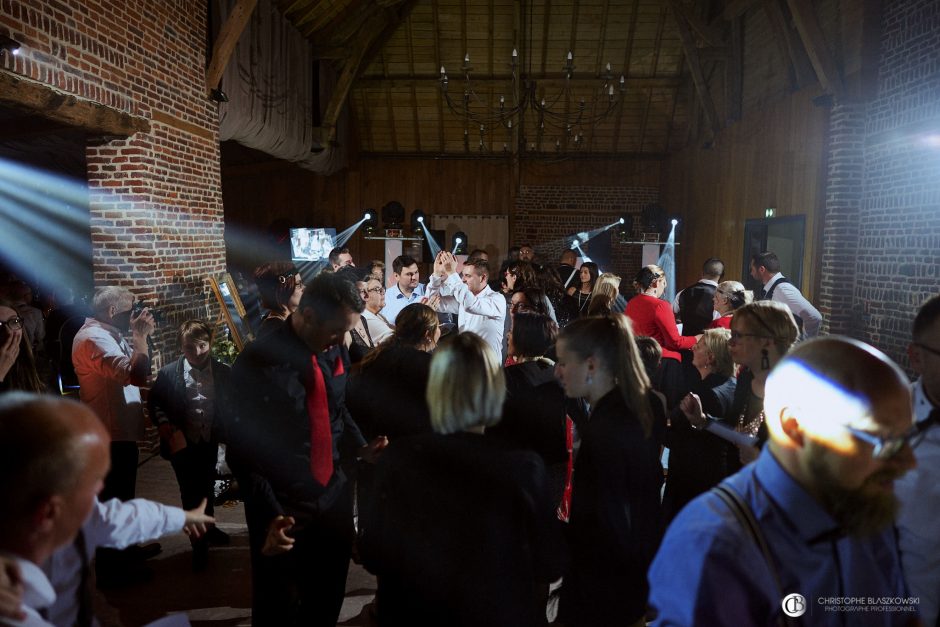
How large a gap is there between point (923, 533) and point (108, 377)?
11.2ft

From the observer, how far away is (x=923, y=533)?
1.39 meters

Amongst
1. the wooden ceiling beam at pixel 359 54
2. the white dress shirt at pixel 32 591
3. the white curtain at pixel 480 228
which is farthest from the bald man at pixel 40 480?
the white curtain at pixel 480 228

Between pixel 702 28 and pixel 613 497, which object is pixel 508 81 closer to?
pixel 702 28

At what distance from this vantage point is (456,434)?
1.65 m

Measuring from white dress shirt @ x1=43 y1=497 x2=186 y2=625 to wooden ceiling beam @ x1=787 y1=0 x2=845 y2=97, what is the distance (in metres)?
6.92

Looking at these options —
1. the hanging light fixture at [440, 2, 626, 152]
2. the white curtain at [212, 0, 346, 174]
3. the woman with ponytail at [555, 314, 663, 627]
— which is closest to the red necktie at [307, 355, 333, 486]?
the woman with ponytail at [555, 314, 663, 627]

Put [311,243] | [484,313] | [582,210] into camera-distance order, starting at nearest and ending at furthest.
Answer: [484,313] < [311,243] < [582,210]

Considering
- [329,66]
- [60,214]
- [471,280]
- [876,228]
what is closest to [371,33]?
[329,66]

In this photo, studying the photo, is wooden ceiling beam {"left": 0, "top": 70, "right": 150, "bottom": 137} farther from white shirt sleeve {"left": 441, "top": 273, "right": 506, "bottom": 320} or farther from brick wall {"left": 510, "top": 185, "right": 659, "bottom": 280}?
brick wall {"left": 510, "top": 185, "right": 659, "bottom": 280}

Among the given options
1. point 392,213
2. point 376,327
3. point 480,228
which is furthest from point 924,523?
point 480,228

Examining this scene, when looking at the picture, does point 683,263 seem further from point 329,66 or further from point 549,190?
point 329,66

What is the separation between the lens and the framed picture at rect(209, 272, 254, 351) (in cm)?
555

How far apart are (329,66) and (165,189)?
652cm

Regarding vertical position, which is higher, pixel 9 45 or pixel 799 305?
pixel 9 45
